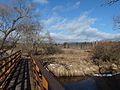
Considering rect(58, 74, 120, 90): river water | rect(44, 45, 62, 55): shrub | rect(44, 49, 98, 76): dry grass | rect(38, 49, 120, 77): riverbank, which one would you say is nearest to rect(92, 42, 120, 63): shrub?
rect(38, 49, 120, 77): riverbank

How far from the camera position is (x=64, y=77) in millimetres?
41281

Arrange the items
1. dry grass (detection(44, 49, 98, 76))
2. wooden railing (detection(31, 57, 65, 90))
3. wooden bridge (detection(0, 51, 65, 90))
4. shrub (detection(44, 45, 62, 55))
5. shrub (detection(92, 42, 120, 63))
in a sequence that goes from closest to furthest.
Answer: wooden railing (detection(31, 57, 65, 90)), wooden bridge (detection(0, 51, 65, 90)), dry grass (detection(44, 49, 98, 76)), shrub (detection(92, 42, 120, 63)), shrub (detection(44, 45, 62, 55))

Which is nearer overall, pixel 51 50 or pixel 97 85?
pixel 97 85

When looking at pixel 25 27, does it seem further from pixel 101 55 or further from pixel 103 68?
pixel 101 55

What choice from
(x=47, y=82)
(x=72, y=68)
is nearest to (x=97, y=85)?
(x=72, y=68)

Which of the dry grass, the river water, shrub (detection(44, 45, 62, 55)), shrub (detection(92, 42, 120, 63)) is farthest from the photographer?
shrub (detection(44, 45, 62, 55))

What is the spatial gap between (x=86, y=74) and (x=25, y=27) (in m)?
14.4

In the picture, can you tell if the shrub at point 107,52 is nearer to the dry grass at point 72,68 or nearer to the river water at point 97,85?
the dry grass at point 72,68

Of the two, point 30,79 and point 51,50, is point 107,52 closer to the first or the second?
point 51,50

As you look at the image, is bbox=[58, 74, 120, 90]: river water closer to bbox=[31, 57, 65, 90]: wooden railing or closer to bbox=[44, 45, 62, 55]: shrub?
bbox=[31, 57, 65, 90]: wooden railing

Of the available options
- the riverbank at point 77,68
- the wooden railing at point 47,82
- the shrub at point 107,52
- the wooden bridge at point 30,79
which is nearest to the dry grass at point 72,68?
the riverbank at point 77,68

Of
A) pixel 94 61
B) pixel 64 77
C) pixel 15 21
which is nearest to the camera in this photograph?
pixel 15 21

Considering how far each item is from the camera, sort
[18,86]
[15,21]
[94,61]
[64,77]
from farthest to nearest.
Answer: [94,61]
[64,77]
[15,21]
[18,86]

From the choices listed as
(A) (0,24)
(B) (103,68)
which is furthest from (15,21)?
(B) (103,68)
